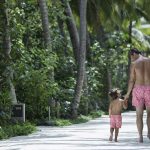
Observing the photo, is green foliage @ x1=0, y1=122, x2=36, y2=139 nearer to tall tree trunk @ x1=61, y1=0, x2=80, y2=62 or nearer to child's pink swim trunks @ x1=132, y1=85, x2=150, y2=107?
child's pink swim trunks @ x1=132, y1=85, x2=150, y2=107

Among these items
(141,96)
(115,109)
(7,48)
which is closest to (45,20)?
(7,48)

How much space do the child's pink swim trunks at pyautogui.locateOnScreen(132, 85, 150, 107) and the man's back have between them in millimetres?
128

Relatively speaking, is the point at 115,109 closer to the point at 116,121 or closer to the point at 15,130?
the point at 116,121

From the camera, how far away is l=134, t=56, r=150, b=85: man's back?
12273 mm

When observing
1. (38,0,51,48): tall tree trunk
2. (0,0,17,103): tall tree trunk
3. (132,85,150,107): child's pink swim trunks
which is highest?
(38,0,51,48): tall tree trunk

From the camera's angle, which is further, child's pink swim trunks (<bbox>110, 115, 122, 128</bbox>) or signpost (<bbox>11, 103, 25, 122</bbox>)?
signpost (<bbox>11, 103, 25, 122</bbox>)

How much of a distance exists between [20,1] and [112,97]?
1086cm

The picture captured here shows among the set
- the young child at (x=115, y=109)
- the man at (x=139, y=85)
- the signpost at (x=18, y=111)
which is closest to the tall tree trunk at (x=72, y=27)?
the signpost at (x=18, y=111)

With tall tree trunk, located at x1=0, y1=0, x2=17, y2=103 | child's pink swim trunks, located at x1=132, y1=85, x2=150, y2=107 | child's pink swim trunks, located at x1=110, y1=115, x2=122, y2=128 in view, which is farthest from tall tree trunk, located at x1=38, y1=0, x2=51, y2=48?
child's pink swim trunks, located at x1=132, y1=85, x2=150, y2=107

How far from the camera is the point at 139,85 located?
12.3m

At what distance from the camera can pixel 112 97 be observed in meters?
13.0

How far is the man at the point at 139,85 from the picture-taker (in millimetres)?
12141

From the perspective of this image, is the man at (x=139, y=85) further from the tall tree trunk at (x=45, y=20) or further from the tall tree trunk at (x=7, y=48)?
the tall tree trunk at (x=45, y=20)

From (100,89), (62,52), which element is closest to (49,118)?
(62,52)
